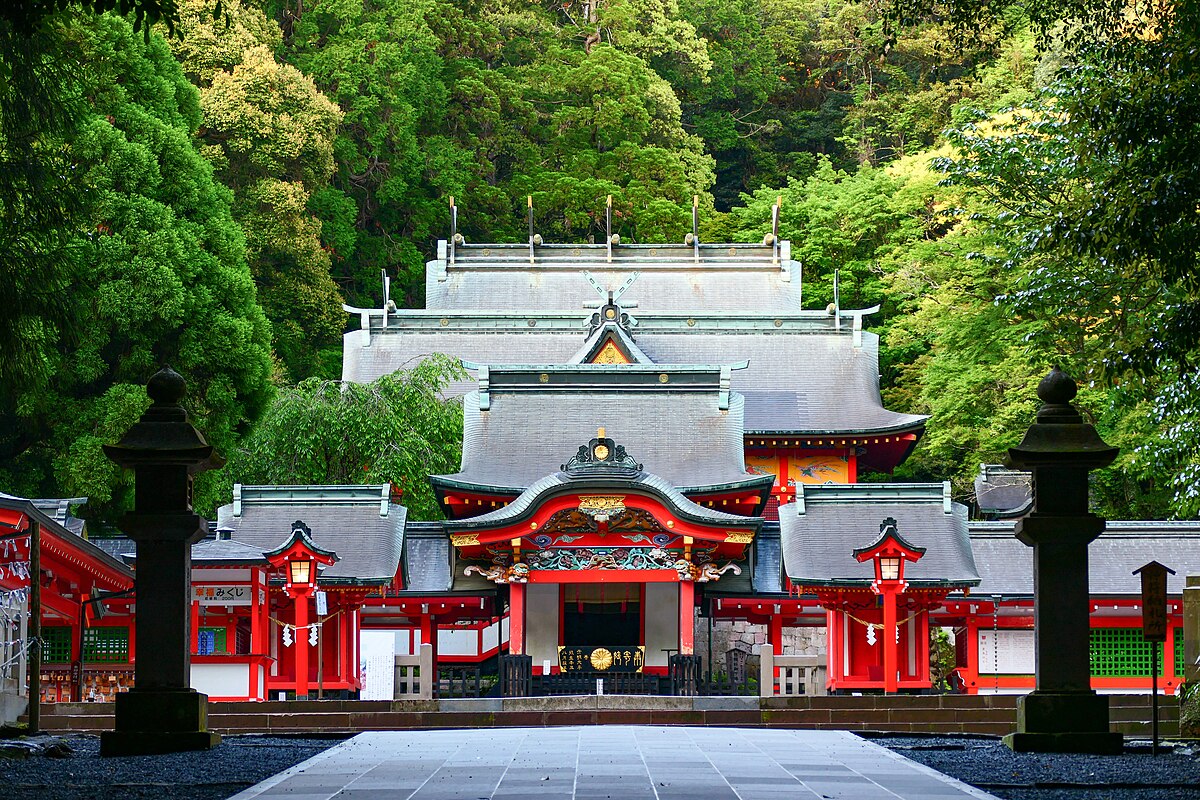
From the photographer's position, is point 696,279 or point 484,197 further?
point 484,197

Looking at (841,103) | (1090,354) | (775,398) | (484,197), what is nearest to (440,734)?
(1090,354)

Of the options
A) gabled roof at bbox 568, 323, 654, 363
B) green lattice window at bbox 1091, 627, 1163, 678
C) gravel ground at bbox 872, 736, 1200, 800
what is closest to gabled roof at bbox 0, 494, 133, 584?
gravel ground at bbox 872, 736, 1200, 800

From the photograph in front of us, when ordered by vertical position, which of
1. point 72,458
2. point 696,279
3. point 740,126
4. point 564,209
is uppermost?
point 740,126

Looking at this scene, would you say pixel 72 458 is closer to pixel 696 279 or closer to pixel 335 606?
pixel 335 606

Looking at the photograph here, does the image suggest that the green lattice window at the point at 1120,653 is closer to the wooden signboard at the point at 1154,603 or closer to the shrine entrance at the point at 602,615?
the shrine entrance at the point at 602,615

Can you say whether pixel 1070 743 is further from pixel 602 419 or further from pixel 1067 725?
pixel 602 419

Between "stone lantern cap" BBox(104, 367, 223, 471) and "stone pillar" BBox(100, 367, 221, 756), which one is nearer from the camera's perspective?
"stone pillar" BBox(100, 367, 221, 756)

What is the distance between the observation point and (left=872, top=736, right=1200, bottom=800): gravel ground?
9.31 m

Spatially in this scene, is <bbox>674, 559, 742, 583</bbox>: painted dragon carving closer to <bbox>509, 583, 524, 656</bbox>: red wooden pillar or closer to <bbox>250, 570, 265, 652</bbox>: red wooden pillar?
<bbox>509, 583, 524, 656</bbox>: red wooden pillar

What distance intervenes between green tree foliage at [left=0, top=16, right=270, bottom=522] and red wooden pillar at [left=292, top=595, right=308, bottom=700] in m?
6.55

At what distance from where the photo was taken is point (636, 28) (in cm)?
4912

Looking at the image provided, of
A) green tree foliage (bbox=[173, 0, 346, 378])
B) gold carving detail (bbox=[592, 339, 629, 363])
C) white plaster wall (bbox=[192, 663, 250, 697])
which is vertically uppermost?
green tree foliage (bbox=[173, 0, 346, 378])

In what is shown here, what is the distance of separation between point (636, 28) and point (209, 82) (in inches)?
617

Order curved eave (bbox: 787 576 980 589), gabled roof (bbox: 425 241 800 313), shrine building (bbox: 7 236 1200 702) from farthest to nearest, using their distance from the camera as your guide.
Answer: gabled roof (bbox: 425 241 800 313) → curved eave (bbox: 787 576 980 589) → shrine building (bbox: 7 236 1200 702)
